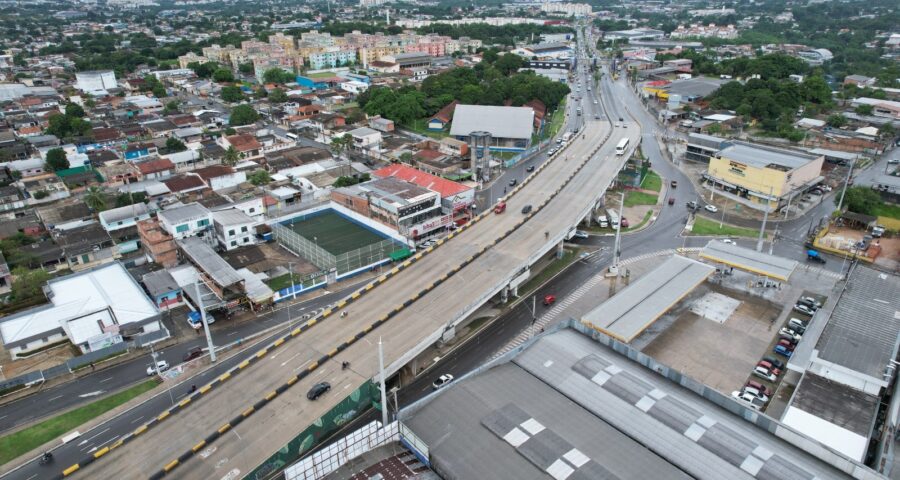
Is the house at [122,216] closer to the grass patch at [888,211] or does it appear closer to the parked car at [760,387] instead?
the parked car at [760,387]

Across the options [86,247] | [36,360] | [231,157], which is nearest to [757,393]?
[36,360]

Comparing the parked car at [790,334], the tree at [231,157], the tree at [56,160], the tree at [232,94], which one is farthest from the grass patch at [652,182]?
the tree at [232,94]

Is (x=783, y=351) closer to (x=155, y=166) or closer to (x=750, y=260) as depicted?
(x=750, y=260)

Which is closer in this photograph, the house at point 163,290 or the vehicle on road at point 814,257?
the house at point 163,290

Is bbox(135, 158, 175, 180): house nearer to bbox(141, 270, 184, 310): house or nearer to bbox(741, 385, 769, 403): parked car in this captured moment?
bbox(141, 270, 184, 310): house

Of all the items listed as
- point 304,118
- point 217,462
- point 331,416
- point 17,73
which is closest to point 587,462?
point 331,416

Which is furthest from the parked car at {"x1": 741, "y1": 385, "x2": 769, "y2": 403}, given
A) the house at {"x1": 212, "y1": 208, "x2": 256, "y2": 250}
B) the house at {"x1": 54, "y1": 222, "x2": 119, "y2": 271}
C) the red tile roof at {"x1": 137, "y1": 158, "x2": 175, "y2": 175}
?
the red tile roof at {"x1": 137, "y1": 158, "x2": 175, "y2": 175}
